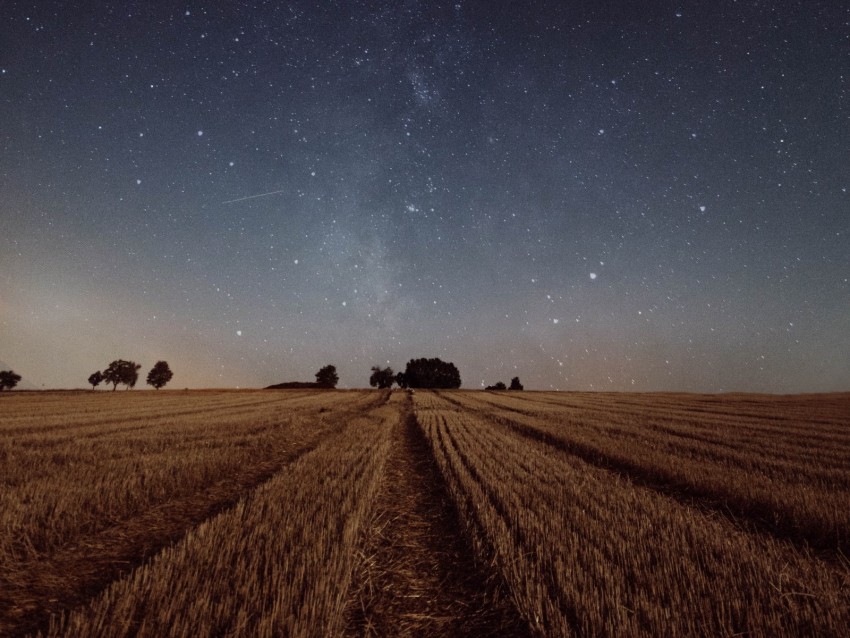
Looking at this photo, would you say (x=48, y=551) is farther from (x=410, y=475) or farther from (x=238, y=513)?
(x=410, y=475)

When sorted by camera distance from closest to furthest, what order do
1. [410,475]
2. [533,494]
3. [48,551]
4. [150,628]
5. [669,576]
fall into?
[150,628]
[669,576]
[48,551]
[533,494]
[410,475]

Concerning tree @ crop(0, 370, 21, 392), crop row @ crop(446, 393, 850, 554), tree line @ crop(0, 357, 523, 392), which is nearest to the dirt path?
crop row @ crop(446, 393, 850, 554)

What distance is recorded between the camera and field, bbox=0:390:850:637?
3246mm

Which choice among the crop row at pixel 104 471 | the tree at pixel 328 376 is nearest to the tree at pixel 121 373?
the tree at pixel 328 376

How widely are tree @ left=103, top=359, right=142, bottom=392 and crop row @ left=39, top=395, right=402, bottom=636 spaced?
133840mm

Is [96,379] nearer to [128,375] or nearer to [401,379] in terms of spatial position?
[128,375]

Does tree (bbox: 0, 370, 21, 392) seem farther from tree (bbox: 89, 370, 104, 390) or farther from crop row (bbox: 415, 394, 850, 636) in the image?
crop row (bbox: 415, 394, 850, 636)

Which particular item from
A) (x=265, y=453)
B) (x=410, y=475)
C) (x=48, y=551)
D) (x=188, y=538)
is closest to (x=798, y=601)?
(x=188, y=538)

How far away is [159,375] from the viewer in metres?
112

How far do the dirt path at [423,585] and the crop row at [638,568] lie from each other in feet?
0.87

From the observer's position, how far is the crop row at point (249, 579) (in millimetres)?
2957

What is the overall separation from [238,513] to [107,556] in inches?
59.6

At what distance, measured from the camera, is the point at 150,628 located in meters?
2.88

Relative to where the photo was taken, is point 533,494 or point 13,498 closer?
point 13,498
